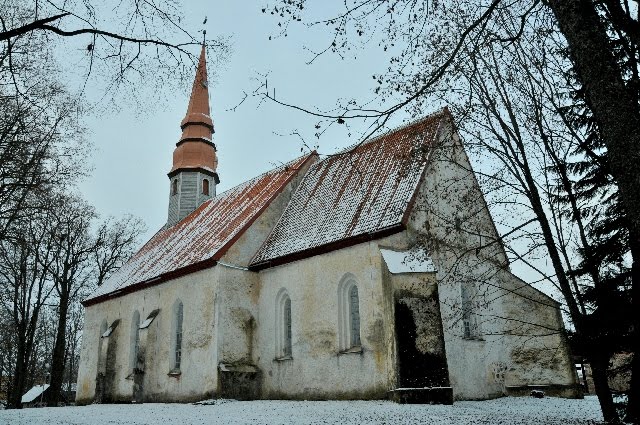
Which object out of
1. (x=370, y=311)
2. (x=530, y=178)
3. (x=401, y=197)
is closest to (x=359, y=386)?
(x=370, y=311)

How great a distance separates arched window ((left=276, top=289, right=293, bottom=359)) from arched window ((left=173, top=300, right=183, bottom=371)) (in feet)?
12.7

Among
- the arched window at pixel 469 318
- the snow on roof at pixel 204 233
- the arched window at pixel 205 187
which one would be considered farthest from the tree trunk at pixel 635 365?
the arched window at pixel 205 187

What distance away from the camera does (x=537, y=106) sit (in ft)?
34.1

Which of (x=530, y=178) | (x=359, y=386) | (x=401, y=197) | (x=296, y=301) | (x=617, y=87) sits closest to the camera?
(x=617, y=87)

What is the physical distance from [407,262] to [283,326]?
4.85m

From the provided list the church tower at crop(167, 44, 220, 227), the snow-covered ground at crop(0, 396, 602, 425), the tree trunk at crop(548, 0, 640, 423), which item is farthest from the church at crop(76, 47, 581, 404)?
the church tower at crop(167, 44, 220, 227)

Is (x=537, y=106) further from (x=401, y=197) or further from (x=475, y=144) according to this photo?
(x=401, y=197)

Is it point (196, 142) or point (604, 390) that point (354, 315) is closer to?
point (604, 390)

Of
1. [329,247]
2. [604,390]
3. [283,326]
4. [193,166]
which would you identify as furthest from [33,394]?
[604,390]

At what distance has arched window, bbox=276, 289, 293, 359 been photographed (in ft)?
53.3

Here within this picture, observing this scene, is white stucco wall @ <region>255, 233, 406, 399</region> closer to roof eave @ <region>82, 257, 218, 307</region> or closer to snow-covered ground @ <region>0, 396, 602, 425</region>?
snow-covered ground @ <region>0, 396, 602, 425</region>

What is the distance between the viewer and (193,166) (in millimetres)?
26906

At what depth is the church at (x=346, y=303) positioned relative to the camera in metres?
13.2

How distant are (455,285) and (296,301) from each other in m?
4.64
